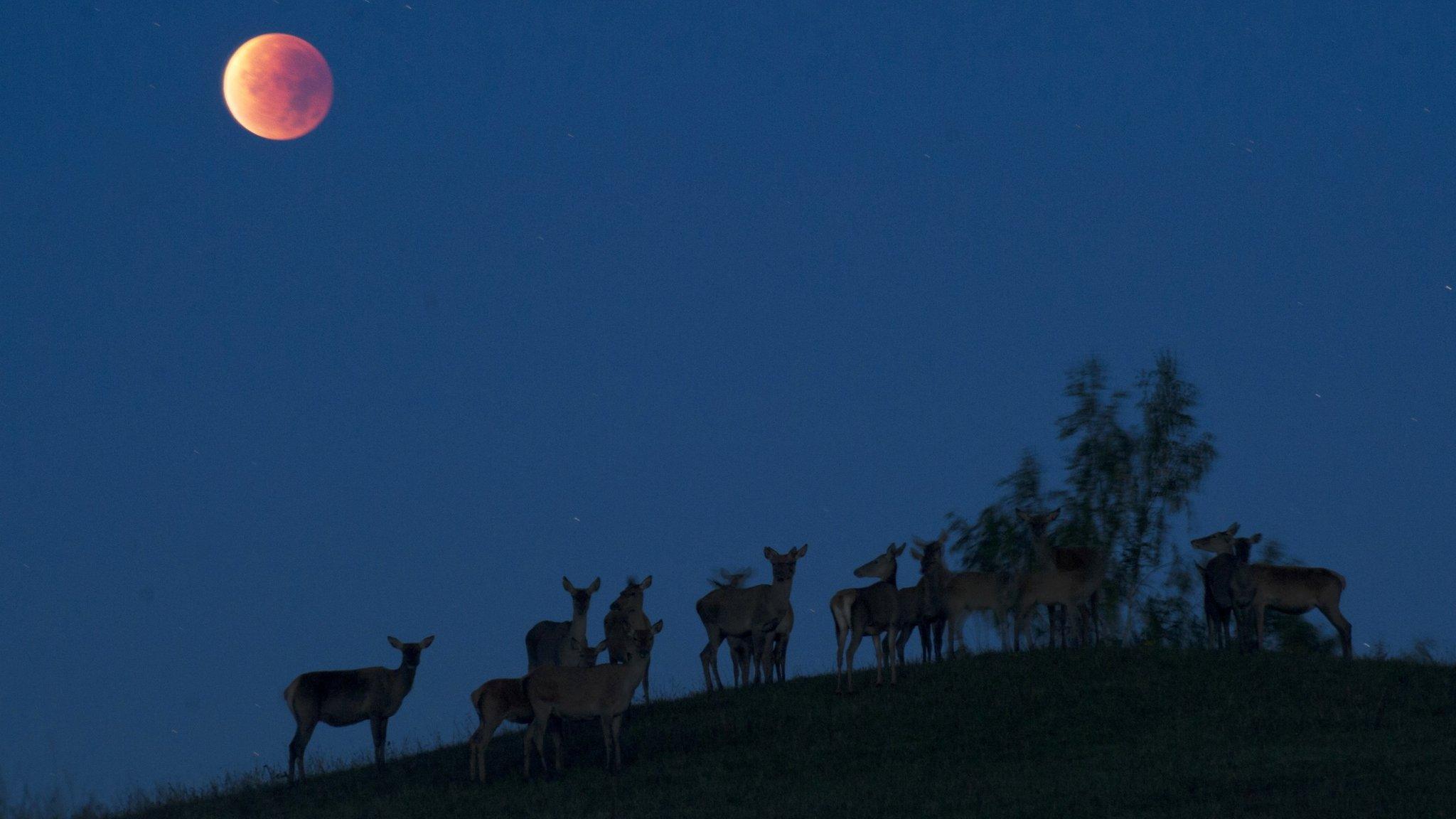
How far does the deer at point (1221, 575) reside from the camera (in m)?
25.5

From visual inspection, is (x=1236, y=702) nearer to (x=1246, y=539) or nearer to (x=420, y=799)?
(x=1246, y=539)

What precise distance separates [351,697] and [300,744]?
1012 mm

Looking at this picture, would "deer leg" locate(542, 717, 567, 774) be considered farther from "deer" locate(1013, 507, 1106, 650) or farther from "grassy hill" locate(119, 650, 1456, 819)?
"deer" locate(1013, 507, 1106, 650)

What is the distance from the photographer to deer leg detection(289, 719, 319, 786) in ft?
72.4

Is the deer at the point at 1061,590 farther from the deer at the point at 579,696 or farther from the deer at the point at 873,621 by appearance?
the deer at the point at 579,696

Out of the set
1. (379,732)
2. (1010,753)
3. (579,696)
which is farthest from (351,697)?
(1010,753)

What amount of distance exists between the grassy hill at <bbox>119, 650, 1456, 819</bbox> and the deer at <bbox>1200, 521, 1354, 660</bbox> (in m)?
2.52

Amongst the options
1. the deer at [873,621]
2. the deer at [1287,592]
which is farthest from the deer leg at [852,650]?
the deer at [1287,592]

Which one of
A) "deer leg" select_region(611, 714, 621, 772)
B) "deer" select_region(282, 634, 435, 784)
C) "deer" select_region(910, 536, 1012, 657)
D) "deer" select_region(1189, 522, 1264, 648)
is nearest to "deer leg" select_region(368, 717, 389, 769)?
"deer" select_region(282, 634, 435, 784)

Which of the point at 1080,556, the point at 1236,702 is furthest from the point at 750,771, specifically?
the point at 1080,556

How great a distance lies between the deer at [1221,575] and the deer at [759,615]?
6.98 meters

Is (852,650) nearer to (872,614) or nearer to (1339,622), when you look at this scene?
(872,614)

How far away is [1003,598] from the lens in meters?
25.6

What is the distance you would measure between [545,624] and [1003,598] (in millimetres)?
7746
